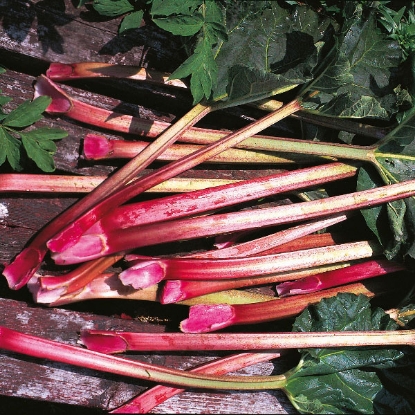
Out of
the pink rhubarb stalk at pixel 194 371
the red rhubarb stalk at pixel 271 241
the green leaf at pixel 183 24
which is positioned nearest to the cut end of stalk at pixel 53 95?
the green leaf at pixel 183 24

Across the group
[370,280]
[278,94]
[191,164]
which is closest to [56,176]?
[191,164]

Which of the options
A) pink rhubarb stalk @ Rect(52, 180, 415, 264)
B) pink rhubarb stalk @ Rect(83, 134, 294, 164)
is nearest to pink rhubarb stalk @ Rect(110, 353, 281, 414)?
pink rhubarb stalk @ Rect(52, 180, 415, 264)

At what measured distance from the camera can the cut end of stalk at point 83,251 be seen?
2102 mm

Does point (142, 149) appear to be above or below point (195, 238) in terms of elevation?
above

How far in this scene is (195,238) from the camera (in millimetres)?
2277

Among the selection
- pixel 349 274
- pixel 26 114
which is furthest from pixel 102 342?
pixel 349 274

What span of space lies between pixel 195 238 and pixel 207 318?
0.31 meters

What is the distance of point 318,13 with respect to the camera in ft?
7.27

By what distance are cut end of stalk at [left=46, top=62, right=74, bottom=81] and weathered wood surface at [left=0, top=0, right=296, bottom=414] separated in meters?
0.05

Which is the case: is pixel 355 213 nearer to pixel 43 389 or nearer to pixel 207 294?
pixel 207 294

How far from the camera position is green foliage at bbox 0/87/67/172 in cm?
200

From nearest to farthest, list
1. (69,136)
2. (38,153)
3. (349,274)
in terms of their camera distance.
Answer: (38,153)
(69,136)
(349,274)

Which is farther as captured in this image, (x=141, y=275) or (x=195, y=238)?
(x=195, y=238)

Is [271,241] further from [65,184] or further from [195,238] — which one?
[65,184]
